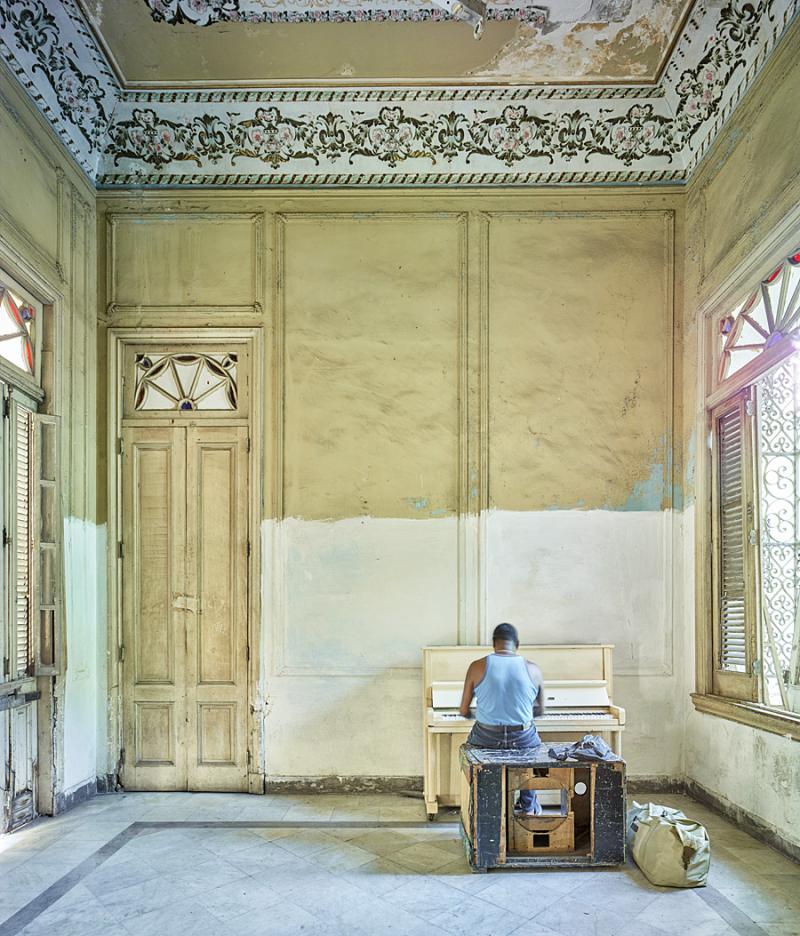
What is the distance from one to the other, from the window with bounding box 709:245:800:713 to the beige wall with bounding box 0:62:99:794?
13.7ft

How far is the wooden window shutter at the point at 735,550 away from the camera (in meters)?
4.78

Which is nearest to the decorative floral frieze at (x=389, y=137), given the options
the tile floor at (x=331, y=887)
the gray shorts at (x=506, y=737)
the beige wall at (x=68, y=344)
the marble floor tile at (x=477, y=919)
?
the beige wall at (x=68, y=344)

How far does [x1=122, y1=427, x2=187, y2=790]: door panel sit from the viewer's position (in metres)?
5.55

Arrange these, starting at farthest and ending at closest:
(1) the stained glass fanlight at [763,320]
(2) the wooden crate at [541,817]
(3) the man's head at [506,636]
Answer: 1. (3) the man's head at [506,636]
2. (1) the stained glass fanlight at [763,320]
3. (2) the wooden crate at [541,817]

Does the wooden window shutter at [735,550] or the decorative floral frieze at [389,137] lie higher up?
the decorative floral frieze at [389,137]

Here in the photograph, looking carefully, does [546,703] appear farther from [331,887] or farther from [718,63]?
[718,63]

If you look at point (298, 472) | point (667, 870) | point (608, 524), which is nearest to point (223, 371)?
point (298, 472)

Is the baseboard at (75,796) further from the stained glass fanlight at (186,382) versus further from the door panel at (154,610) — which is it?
the stained glass fanlight at (186,382)

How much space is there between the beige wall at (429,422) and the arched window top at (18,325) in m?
0.76

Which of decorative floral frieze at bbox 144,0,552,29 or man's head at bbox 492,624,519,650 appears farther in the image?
decorative floral frieze at bbox 144,0,552,29

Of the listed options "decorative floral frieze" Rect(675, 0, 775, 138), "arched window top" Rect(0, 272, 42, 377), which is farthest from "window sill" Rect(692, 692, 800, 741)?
"arched window top" Rect(0, 272, 42, 377)

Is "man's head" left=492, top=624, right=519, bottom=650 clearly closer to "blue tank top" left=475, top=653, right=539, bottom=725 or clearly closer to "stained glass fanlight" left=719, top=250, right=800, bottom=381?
"blue tank top" left=475, top=653, right=539, bottom=725

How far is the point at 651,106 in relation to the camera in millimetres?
5590

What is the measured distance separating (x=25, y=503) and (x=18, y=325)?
1092mm
